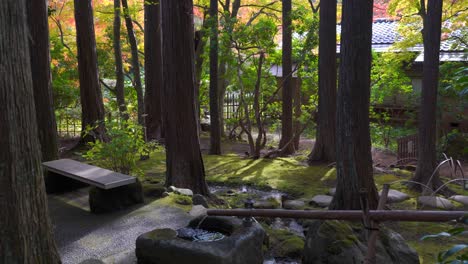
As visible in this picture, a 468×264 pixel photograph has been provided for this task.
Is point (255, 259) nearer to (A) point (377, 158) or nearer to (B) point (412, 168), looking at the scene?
(B) point (412, 168)

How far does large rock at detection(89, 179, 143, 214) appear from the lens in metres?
6.21

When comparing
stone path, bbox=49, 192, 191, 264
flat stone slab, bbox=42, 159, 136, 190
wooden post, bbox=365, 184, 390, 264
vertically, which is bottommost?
stone path, bbox=49, 192, 191, 264

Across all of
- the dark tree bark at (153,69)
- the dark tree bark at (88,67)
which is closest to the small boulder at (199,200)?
the dark tree bark at (88,67)

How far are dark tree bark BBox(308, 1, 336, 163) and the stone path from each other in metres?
5.63

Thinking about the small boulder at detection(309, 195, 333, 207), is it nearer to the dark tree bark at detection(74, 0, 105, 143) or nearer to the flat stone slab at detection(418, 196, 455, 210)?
the flat stone slab at detection(418, 196, 455, 210)

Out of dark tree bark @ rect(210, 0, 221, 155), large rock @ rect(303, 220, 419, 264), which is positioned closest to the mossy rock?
large rock @ rect(303, 220, 419, 264)

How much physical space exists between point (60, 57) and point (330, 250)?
1082cm

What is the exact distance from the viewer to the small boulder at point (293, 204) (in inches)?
301

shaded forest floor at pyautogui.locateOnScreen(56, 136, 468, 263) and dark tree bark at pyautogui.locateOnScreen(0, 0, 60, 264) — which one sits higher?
dark tree bark at pyautogui.locateOnScreen(0, 0, 60, 264)

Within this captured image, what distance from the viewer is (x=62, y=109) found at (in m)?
14.0

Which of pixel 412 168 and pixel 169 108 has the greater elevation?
pixel 169 108

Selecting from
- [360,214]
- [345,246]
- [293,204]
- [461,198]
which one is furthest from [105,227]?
[461,198]

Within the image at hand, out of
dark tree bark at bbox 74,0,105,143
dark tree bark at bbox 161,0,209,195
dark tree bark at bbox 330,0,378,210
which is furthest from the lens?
dark tree bark at bbox 74,0,105,143

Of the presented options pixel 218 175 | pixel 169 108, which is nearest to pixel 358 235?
pixel 169 108
